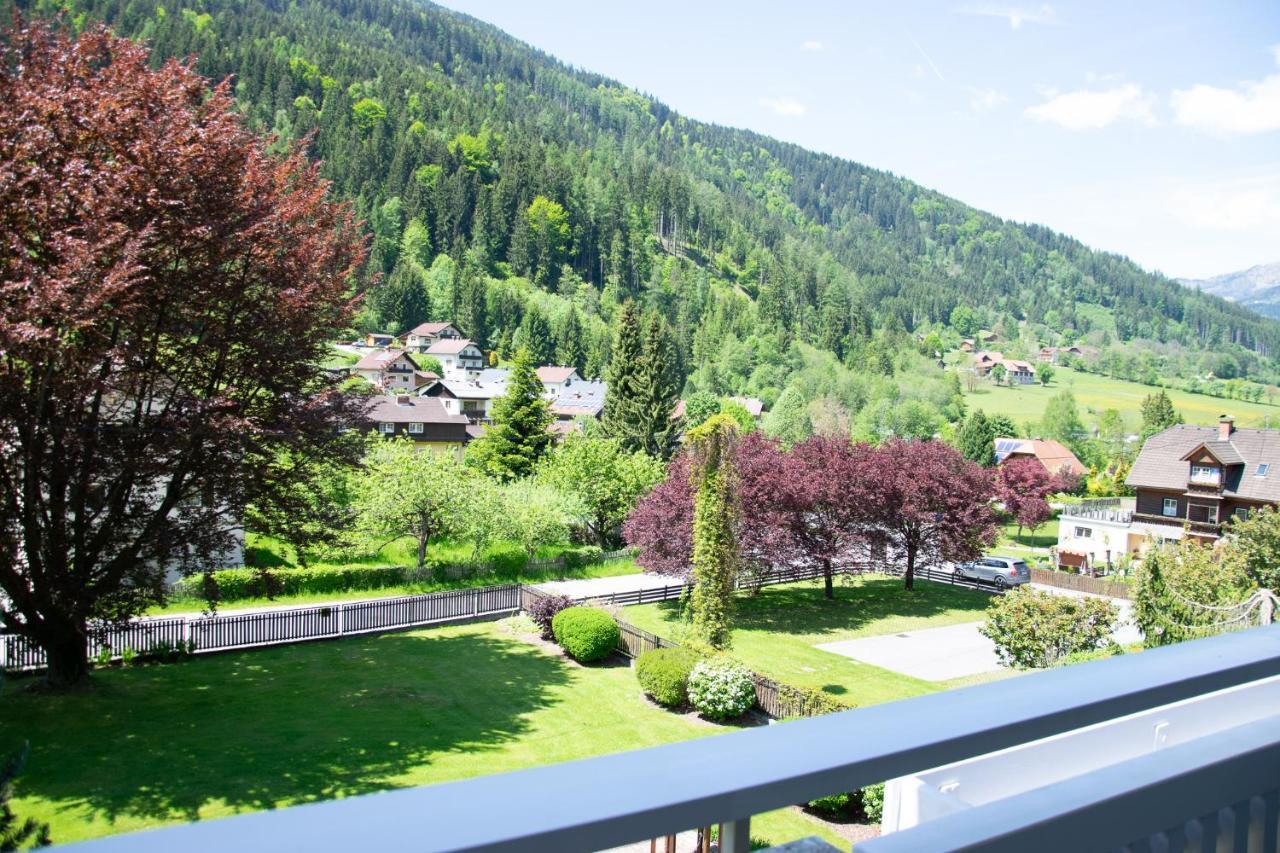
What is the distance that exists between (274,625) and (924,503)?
19.5 meters

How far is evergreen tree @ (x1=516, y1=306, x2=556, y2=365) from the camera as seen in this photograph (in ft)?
304

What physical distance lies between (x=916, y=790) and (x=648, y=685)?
1507 centimetres

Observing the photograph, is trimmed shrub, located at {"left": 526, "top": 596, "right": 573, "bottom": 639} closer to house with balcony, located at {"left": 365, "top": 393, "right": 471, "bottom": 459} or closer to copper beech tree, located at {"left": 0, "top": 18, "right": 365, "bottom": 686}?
copper beech tree, located at {"left": 0, "top": 18, "right": 365, "bottom": 686}

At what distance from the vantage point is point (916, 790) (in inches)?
52.6

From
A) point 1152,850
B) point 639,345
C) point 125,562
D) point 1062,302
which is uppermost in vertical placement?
point 1062,302

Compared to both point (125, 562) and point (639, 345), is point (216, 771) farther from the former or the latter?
point (639, 345)

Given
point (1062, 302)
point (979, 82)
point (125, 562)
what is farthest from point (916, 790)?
point (1062, 302)

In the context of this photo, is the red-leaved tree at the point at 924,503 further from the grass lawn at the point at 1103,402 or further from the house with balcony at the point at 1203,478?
the grass lawn at the point at 1103,402

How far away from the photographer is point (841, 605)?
2666cm

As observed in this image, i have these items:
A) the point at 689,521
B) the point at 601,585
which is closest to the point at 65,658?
the point at 689,521

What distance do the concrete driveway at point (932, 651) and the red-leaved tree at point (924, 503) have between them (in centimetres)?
384

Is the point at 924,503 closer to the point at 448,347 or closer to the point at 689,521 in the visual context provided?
the point at 689,521

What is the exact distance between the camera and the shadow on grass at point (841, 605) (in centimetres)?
2364

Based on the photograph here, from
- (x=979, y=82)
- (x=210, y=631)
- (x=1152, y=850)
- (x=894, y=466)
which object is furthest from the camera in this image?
(x=894, y=466)
